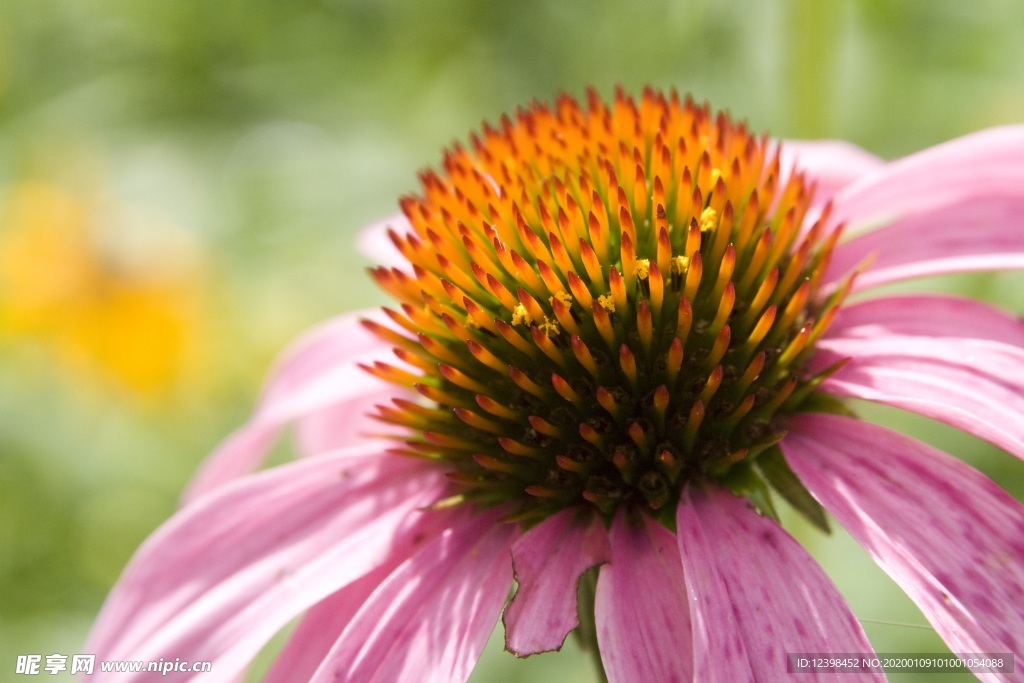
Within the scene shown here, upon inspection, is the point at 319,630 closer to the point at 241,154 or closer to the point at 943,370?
the point at 943,370

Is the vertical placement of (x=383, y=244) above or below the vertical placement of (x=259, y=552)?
above

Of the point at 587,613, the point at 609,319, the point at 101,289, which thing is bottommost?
the point at 587,613

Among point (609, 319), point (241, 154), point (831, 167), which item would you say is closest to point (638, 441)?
point (609, 319)

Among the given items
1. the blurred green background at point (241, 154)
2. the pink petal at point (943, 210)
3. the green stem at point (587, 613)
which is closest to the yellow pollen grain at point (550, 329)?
the green stem at point (587, 613)

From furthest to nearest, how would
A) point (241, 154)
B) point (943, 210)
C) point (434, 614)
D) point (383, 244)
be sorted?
point (241, 154), point (383, 244), point (943, 210), point (434, 614)

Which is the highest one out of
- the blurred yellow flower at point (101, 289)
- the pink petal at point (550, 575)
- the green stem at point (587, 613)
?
the blurred yellow flower at point (101, 289)

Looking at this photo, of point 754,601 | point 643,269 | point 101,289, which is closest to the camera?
point 754,601

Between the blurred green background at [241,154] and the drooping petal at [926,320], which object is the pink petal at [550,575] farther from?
the blurred green background at [241,154]

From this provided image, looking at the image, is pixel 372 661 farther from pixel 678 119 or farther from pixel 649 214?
pixel 678 119
